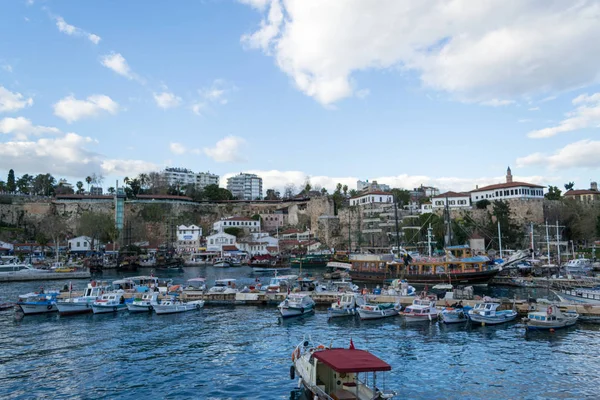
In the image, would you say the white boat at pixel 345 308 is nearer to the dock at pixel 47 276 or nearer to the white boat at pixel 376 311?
the white boat at pixel 376 311

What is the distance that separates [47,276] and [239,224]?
50917 millimetres

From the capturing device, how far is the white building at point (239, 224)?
101m

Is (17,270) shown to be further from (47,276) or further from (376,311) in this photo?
(376,311)

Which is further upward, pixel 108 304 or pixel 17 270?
pixel 17 270

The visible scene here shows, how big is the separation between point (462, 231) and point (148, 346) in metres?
58.3

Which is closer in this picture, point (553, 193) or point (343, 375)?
point (343, 375)

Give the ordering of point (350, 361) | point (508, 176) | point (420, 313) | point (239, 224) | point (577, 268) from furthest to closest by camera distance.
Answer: point (239, 224)
point (508, 176)
point (577, 268)
point (420, 313)
point (350, 361)

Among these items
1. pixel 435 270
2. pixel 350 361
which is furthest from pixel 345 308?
pixel 435 270

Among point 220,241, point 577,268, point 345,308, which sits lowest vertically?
point 345,308

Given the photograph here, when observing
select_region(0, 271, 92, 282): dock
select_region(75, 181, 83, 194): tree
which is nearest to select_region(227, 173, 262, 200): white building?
select_region(75, 181, 83, 194): tree

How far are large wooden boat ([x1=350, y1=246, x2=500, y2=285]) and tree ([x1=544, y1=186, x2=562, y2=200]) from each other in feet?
147

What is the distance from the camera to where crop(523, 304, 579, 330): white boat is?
2400 cm

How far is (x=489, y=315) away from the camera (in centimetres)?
2595

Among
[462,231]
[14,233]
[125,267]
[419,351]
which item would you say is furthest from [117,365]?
[14,233]
